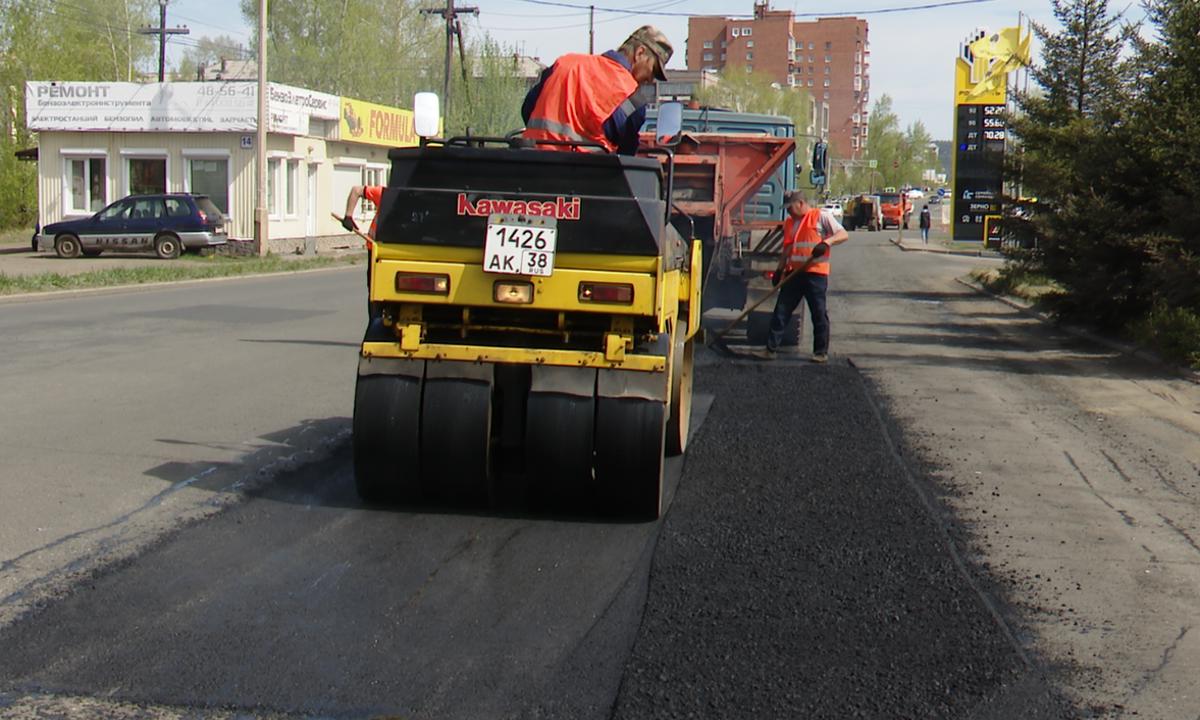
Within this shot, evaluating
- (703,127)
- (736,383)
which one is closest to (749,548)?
(736,383)

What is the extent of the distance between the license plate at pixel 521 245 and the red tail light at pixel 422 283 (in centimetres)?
23

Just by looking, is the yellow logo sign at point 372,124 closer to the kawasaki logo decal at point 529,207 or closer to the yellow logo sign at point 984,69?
the yellow logo sign at point 984,69

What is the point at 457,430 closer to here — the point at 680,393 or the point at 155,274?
the point at 680,393

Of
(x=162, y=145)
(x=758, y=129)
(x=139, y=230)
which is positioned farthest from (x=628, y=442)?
(x=162, y=145)

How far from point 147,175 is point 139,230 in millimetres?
6187

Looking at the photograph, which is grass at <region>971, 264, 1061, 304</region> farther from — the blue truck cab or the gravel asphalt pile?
the gravel asphalt pile

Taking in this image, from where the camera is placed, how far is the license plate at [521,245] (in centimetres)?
671

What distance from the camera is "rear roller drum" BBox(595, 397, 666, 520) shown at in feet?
22.4

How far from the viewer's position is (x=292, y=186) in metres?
41.1

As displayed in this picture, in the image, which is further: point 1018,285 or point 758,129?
point 1018,285

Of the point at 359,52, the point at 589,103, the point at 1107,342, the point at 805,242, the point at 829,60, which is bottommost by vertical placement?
the point at 1107,342

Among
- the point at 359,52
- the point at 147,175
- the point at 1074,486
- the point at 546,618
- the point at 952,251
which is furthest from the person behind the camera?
the point at 359,52

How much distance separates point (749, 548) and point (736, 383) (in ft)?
19.6

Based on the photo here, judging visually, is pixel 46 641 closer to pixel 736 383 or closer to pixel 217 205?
pixel 736 383
